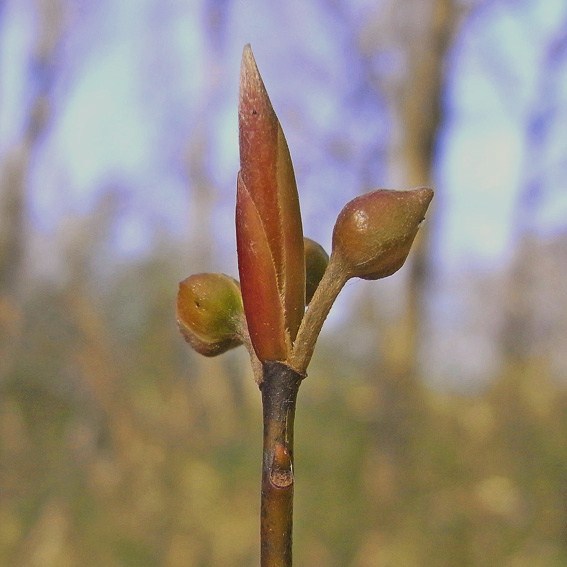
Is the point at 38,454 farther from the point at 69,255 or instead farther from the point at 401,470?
the point at 401,470

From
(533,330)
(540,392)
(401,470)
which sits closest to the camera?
(401,470)

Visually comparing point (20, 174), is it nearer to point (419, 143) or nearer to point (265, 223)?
point (419, 143)

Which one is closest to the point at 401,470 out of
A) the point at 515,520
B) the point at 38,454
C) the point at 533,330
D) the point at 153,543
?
the point at 515,520

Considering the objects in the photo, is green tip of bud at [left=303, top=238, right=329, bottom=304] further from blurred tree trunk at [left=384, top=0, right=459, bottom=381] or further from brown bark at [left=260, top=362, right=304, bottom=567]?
blurred tree trunk at [left=384, top=0, right=459, bottom=381]

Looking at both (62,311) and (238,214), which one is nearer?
(238,214)

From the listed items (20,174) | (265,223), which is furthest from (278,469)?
(20,174)

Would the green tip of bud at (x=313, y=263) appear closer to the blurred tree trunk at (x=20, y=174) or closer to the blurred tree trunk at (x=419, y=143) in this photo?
the blurred tree trunk at (x=20, y=174)

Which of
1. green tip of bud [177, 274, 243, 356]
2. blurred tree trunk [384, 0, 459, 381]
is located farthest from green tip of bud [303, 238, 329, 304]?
blurred tree trunk [384, 0, 459, 381]
